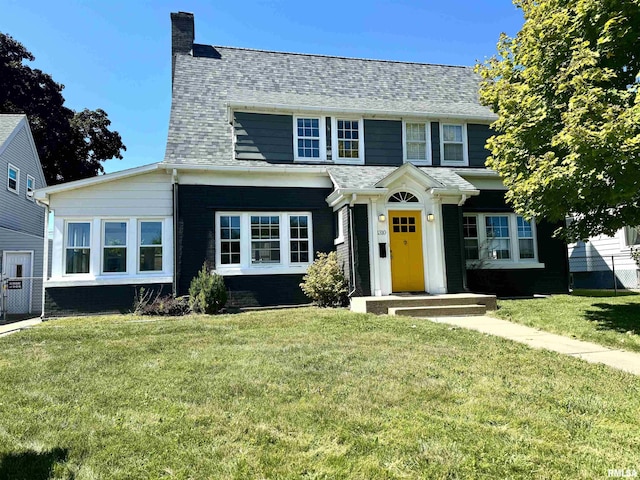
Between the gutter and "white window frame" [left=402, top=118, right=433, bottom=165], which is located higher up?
the gutter

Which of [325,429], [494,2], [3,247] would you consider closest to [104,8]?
[3,247]

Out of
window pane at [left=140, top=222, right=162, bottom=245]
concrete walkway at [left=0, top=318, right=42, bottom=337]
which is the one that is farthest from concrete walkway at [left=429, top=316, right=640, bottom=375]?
concrete walkway at [left=0, top=318, right=42, bottom=337]

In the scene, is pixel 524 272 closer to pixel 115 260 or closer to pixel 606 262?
pixel 606 262

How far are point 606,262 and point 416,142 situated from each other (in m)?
10.8

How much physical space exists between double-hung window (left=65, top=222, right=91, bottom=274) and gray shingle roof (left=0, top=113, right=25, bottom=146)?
849 cm

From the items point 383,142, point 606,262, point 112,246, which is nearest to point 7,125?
point 112,246

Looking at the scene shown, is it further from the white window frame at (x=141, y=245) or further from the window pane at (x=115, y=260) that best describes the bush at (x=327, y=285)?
the window pane at (x=115, y=260)

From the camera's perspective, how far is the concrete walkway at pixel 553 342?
5422 mm

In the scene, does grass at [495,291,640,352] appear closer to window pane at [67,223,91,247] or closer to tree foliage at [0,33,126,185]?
window pane at [67,223,91,247]

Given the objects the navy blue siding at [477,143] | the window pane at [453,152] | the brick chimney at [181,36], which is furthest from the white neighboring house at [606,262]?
the brick chimney at [181,36]

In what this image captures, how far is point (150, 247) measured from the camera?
11555mm

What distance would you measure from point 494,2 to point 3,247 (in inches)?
738

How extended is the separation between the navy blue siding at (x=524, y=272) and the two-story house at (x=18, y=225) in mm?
15301

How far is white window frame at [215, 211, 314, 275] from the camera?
11.7 meters
